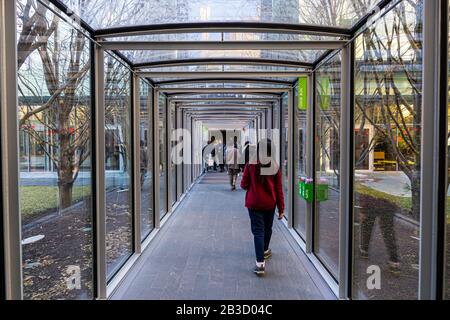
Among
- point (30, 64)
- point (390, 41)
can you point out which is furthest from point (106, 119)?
point (390, 41)

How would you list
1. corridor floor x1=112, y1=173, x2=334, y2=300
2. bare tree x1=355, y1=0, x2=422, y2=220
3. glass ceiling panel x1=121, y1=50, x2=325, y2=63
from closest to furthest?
bare tree x1=355, y1=0, x2=422, y2=220 → corridor floor x1=112, y1=173, x2=334, y2=300 → glass ceiling panel x1=121, y1=50, x2=325, y2=63

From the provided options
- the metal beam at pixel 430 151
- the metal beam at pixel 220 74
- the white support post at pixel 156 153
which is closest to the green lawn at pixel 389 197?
the metal beam at pixel 430 151

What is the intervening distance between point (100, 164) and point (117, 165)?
0.91m

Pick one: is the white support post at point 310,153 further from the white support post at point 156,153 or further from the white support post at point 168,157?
the white support post at point 168,157

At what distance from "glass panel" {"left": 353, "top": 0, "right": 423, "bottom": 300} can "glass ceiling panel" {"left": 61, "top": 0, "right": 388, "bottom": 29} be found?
362 mm

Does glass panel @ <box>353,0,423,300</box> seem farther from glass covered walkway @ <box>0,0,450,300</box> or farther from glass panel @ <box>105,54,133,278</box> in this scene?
glass panel @ <box>105,54,133,278</box>

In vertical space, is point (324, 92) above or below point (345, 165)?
above

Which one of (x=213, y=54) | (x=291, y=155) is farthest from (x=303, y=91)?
(x=291, y=155)

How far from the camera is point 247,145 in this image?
18.4 ft

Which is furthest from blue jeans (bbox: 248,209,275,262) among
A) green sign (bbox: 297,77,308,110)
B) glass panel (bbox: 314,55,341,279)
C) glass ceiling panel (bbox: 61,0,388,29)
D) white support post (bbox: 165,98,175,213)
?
white support post (bbox: 165,98,175,213)

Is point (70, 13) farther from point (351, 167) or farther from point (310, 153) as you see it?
point (310, 153)

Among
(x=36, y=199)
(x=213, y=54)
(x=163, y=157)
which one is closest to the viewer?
(x=36, y=199)

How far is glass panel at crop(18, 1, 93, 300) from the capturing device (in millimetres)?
2666
